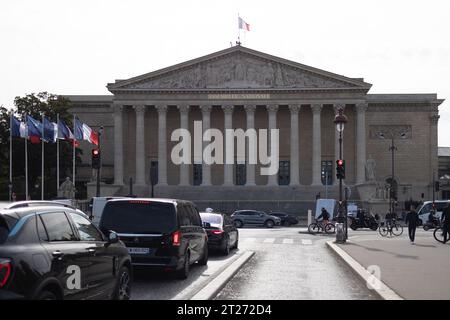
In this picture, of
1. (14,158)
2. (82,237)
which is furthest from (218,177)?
(82,237)

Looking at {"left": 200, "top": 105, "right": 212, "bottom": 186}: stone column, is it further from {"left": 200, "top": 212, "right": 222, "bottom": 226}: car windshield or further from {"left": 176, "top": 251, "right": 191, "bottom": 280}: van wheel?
{"left": 176, "top": 251, "right": 191, "bottom": 280}: van wheel

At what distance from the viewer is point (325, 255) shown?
2333 cm

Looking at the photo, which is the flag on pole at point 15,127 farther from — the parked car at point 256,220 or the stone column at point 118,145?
the stone column at point 118,145

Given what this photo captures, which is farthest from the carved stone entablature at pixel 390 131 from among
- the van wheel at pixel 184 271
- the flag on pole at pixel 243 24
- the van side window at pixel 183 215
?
the van wheel at pixel 184 271

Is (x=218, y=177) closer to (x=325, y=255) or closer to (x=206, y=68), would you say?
(x=206, y=68)

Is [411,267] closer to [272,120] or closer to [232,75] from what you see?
[272,120]

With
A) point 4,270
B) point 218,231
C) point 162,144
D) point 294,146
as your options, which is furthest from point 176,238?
point 294,146

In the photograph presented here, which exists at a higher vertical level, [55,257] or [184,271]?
[55,257]

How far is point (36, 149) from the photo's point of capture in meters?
70.9

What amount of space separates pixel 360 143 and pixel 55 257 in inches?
2814

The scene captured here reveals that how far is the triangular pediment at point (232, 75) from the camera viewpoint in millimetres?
76688

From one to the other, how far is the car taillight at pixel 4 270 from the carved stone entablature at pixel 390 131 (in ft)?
266
